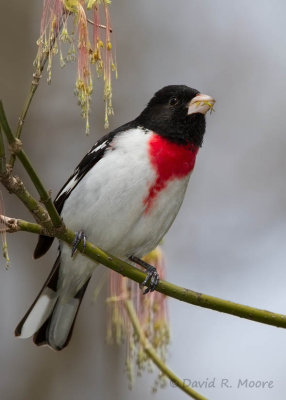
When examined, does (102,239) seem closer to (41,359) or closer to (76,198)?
(76,198)

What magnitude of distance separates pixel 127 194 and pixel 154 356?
34.4 inches

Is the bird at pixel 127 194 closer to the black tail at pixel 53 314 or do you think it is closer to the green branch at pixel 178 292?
the black tail at pixel 53 314

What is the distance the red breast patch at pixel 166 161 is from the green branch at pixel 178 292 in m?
0.73

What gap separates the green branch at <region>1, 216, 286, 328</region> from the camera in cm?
257

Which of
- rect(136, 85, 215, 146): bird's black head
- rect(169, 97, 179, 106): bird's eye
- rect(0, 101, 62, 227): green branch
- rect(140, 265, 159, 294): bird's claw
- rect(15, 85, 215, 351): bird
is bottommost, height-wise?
rect(0, 101, 62, 227): green branch

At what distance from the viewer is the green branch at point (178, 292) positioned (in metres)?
2.57

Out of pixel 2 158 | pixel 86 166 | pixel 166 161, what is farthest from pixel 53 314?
pixel 2 158

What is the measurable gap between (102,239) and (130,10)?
3545mm

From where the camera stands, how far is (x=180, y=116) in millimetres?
3830

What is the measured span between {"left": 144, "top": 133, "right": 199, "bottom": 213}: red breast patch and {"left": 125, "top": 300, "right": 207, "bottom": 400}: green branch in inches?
24.3

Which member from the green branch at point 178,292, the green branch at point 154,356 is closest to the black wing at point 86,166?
the green branch at point 154,356

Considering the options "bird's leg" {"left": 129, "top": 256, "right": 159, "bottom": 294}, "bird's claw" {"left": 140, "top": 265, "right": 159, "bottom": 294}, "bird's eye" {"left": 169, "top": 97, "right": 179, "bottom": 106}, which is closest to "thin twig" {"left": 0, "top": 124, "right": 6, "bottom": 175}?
"bird's leg" {"left": 129, "top": 256, "right": 159, "bottom": 294}

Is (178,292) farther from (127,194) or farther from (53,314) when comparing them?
(53,314)

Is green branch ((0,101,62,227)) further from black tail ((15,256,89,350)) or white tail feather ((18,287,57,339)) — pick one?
black tail ((15,256,89,350))
